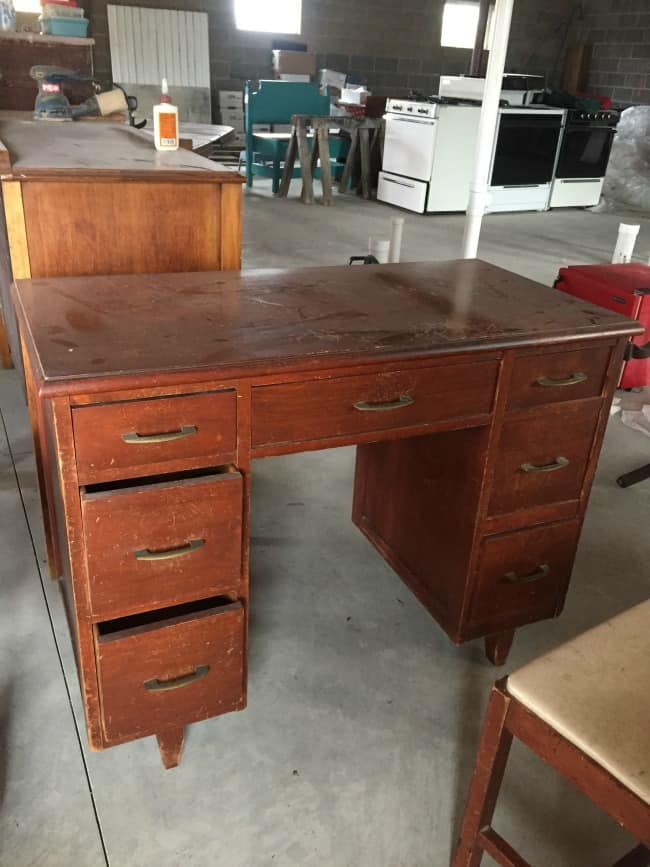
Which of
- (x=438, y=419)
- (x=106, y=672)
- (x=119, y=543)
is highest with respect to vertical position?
(x=438, y=419)

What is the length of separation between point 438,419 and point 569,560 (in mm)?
565

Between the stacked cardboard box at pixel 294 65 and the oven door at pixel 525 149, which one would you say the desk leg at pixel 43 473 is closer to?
the oven door at pixel 525 149

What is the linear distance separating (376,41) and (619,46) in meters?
3.08

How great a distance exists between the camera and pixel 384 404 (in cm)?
124

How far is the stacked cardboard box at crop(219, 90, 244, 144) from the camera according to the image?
836 centimetres

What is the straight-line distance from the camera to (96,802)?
1.27 metres

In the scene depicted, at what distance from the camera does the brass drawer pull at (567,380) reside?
1378 mm

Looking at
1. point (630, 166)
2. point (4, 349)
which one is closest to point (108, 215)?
point (4, 349)

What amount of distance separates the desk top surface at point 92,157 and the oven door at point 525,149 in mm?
5223

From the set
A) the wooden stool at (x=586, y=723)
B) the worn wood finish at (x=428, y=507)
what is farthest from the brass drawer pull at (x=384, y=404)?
the wooden stool at (x=586, y=723)

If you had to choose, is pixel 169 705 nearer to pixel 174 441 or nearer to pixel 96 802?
pixel 96 802

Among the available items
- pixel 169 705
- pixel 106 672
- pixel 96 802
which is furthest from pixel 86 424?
pixel 96 802

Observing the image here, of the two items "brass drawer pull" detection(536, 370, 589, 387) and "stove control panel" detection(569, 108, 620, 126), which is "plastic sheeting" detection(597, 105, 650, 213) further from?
"brass drawer pull" detection(536, 370, 589, 387)

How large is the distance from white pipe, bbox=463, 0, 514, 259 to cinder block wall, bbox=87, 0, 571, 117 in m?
6.22
